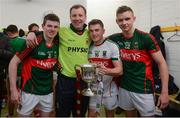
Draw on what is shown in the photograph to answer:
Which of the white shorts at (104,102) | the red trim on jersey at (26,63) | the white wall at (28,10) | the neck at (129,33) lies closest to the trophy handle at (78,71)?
the white shorts at (104,102)

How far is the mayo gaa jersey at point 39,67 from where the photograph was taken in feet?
7.80

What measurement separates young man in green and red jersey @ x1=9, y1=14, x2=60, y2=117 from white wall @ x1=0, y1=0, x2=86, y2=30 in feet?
13.7

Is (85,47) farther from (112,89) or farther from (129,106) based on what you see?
(129,106)

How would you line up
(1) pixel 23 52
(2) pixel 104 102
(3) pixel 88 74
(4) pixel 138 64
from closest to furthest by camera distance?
1. (3) pixel 88 74
2. (1) pixel 23 52
3. (4) pixel 138 64
4. (2) pixel 104 102

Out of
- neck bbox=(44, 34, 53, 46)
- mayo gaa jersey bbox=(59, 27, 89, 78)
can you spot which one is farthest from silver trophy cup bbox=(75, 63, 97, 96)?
neck bbox=(44, 34, 53, 46)

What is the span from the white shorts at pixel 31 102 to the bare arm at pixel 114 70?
0.59m

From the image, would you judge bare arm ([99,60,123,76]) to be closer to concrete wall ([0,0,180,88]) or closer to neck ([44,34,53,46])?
neck ([44,34,53,46])

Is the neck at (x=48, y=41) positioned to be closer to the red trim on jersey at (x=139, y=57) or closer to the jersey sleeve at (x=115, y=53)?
the jersey sleeve at (x=115, y=53)

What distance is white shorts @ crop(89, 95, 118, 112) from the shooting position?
250cm

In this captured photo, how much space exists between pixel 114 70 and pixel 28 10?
477cm

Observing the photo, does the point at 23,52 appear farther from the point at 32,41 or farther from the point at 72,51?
the point at 72,51

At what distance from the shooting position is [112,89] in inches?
102

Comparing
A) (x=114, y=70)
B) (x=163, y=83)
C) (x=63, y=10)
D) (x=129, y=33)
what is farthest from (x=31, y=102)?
(x=63, y=10)

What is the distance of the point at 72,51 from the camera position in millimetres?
2379
